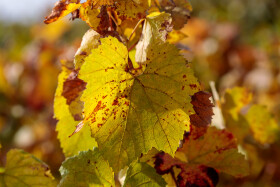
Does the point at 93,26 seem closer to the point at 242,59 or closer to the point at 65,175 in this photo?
the point at 65,175

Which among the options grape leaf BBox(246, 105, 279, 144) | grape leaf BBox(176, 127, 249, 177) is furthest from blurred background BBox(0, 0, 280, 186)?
grape leaf BBox(176, 127, 249, 177)

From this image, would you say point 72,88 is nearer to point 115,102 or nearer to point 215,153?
point 115,102

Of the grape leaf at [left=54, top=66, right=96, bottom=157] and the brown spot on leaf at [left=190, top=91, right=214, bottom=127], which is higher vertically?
the brown spot on leaf at [left=190, top=91, right=214, bottom=127]

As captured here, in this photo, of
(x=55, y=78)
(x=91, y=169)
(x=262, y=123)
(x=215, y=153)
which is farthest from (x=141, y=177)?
(x=55, y=78)

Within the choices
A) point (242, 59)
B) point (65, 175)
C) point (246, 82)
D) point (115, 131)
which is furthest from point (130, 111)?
→ point (242, 59)

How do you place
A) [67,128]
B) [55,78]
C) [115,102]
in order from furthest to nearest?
[55,78] → [67,128] → [115,102]

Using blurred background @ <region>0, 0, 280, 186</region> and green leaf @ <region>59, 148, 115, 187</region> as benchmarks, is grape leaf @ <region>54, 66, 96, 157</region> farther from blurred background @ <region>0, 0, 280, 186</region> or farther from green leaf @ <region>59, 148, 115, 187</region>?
blurred background @ <region>0, 0, 280, 186</region>

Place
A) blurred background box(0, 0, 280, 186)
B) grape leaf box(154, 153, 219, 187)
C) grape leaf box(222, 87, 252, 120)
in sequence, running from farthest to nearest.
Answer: blurred background box(0, 0, 280, 186)
grape leaf box(222, 87, 252, 120)
grape leaf box(154, 153, 219, 187)

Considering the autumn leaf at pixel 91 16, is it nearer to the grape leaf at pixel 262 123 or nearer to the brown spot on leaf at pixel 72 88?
the brown spot on leaf at pixel 72 88

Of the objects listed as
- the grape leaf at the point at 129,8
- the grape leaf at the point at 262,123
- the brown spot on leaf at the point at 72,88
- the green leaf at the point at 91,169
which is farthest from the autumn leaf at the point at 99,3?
the grape leaf at the point at 262,123
